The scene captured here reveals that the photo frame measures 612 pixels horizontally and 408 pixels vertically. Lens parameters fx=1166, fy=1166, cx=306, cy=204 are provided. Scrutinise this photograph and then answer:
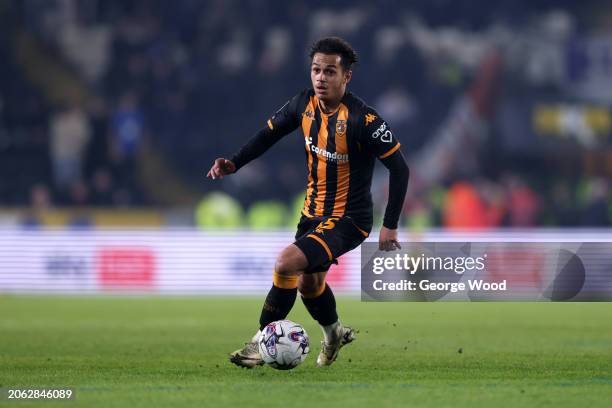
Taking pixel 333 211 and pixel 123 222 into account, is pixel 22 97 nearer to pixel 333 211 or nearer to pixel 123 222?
pixel 123 222

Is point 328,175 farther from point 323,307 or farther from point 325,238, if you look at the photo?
point 323,307

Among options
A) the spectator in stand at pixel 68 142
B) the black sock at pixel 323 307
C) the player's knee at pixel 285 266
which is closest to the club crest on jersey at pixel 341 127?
the player's knee at pixel 285 266

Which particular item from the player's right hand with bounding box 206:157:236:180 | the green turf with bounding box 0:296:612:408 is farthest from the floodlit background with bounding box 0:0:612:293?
the player's right hand with bounding box 206:157:236:180

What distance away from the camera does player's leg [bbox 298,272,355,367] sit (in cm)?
684

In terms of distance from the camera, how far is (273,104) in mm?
21234

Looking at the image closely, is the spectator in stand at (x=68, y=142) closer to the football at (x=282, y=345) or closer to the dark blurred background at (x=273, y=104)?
the dark blurred background at (x=273, y=104)

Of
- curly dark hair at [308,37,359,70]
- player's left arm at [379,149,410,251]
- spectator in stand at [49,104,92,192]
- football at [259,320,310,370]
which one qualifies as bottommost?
football at [259,320,310,370]

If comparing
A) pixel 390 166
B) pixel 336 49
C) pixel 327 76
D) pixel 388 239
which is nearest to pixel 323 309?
pixel 388 239

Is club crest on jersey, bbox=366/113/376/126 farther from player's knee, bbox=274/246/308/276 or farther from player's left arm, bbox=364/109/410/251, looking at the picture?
player's knee, bbox=274/246/308/276

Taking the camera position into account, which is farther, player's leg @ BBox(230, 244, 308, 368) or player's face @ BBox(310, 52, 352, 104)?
player's face @ BBox(310, 52, 352, 104)

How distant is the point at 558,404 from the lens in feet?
17.6

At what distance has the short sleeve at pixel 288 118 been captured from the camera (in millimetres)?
6801

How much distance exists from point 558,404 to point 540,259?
5518 millimetres

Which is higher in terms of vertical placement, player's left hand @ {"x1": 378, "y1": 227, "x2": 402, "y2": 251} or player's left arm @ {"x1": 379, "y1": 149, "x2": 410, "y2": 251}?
player's left arm @ {"x1": 379, "y1": 149, "x2": 410, "y2": 251}
